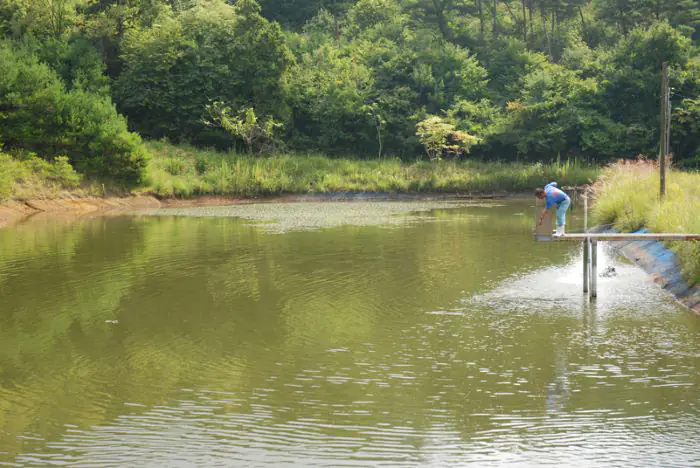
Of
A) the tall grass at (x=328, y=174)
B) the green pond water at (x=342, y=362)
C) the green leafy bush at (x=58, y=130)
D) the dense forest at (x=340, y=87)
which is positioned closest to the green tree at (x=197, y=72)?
the dense forest at (x=340, y=87)

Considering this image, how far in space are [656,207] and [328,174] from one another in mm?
32550

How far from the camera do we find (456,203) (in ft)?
160

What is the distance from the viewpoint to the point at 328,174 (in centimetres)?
5384

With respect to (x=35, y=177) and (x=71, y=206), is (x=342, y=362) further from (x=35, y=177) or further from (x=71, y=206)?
(x=35, y=177)

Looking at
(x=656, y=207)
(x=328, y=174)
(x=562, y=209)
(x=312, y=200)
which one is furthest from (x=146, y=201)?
(x=562, y=209)

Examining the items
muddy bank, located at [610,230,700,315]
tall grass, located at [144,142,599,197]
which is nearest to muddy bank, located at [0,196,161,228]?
tall grass, located at [144,142,599,197]

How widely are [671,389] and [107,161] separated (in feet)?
134

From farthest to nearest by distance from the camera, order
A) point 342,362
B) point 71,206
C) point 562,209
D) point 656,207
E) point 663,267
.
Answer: point 71,206 → point 656,207 → point 663,267 → point 562,209 → point 342,362

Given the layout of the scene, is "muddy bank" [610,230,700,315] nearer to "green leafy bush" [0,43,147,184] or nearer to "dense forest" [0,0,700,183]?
"green leafy bush" [0,43,147,184]

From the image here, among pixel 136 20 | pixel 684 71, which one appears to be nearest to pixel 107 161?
pixel 136 20

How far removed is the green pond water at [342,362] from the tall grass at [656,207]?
1.21 meters

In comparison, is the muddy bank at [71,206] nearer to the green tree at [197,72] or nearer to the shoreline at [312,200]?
the shoreline at [312,200]

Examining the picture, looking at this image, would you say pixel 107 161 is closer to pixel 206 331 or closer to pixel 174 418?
pixel 206 331

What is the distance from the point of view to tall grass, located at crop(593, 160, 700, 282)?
59.5 ft
